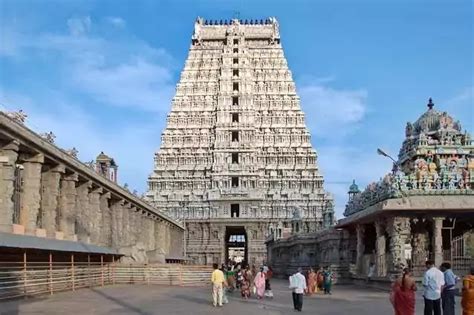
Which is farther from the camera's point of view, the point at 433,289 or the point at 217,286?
the point at 217,286

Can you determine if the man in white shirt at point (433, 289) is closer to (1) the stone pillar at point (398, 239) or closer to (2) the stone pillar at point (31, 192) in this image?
(1) the stone pillar at point (398, 239)

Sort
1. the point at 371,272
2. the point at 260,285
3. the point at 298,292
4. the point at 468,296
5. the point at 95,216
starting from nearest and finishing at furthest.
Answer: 1. the point at 468,296
2. the point at 298,292
3. the point at 260,285
4. the point at 371,272
5. the point at 95,216

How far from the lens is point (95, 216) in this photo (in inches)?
1512

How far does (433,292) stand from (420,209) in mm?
12988

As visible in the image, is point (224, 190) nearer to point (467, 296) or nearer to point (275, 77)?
point (275, 77)

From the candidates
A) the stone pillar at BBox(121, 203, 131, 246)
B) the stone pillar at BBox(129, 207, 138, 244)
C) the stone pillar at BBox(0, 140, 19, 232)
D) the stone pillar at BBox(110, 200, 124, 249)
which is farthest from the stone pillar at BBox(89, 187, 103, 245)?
the stone pillar at BBox(0, 140, 19, 232)

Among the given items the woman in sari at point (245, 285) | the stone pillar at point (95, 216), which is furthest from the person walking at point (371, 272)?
the stone pillar at point (95, 216)

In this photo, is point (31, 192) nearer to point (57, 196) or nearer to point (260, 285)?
point (57, 196)

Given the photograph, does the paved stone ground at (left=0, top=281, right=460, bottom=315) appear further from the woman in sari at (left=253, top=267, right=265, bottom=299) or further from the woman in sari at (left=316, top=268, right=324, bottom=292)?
the woman in sari at (left=316, top=268, right=324, bottom=292)

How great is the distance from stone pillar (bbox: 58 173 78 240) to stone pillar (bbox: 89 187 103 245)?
3.52 metres

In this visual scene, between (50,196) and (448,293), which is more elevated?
(50,196)

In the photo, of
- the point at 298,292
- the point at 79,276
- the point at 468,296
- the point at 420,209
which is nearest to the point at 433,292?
the point at 468,296

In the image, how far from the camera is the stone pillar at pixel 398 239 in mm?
28438

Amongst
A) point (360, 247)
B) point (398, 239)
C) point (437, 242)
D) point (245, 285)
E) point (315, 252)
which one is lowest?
point (245, 285)
